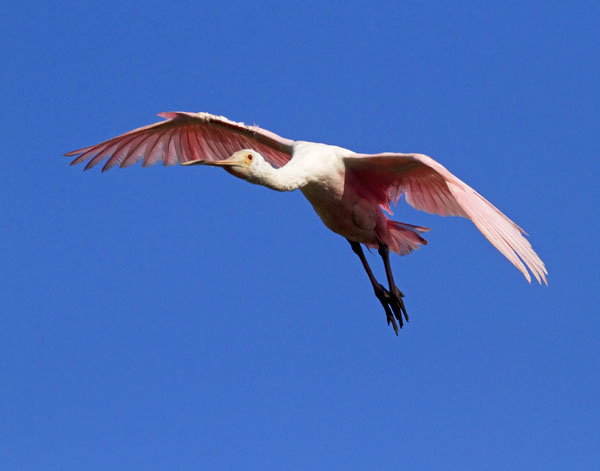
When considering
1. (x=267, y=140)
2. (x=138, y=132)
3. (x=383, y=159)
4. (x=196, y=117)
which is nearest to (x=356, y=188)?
(x=383, y=159)

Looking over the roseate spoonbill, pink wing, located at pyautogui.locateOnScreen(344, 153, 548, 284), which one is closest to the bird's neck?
the roseate spoonbill

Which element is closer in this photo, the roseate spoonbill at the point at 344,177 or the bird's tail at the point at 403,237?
the roseate spoonbill at the point at 344,177

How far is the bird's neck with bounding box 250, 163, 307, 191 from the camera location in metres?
8.74

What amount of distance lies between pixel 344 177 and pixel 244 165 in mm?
1419

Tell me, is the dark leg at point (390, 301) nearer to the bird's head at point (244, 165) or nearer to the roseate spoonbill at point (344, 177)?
the roseate spoonbill at point (344, 177)

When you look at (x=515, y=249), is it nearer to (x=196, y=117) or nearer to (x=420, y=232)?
(x=420, y=232)

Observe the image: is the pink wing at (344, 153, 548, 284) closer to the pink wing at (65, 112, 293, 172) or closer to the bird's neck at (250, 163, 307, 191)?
the bird's neck at (250, 163, 307, 191)

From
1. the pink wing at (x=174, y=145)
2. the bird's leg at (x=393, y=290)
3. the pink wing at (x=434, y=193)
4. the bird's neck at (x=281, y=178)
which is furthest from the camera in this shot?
the pink wing at (x=174, y=145)

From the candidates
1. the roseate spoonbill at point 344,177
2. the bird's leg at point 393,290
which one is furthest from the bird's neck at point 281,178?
the bird's leg at point 393,290

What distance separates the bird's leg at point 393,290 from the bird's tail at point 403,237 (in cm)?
30

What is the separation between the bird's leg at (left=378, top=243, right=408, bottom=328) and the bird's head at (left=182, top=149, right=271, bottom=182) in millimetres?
2159

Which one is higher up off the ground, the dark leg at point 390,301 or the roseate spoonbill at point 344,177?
the roseate spoonbill at point 344,177

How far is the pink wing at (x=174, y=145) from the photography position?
11.0 metres

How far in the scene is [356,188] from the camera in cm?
991
